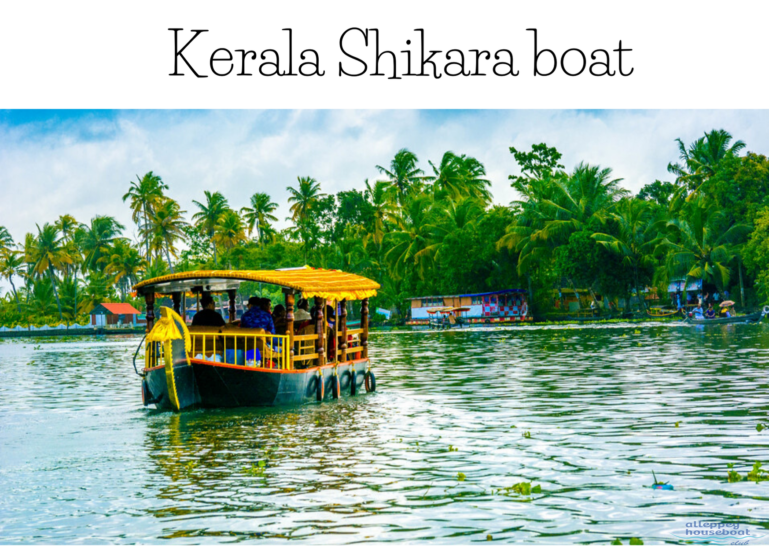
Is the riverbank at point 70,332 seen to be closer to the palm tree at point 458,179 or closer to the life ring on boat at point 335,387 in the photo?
the palm tree at point 458,179

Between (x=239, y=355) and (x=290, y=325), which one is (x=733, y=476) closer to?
(x=290, y=325)

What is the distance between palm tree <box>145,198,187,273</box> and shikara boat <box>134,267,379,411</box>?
225 feet

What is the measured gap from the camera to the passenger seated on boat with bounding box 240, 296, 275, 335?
50.8 feet

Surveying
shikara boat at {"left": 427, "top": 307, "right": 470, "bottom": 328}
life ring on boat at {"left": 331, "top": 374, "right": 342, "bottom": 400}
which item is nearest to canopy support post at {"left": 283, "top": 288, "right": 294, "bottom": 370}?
life ring on boat at {"left": 331, "top": 374, "right": 342, "bottom": 400}

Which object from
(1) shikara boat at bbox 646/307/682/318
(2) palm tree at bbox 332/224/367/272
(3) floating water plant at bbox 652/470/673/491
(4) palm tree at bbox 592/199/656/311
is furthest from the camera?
(2) palm tree at bbox 332/224/367/272

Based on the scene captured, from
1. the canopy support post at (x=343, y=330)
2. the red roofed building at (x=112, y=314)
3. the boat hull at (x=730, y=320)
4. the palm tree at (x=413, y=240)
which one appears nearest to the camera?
the canopy support post at (x=343, y=330)

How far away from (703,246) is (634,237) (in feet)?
17.6

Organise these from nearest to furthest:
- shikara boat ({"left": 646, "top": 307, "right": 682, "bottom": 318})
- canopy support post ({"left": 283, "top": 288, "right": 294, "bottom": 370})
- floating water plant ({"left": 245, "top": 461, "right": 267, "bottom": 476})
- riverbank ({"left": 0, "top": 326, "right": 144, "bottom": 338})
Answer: floating water plant ({"left": 245, "top": 461, "right": 267, "bottom": 476}) → canopy support post ({"left": 283, "top": 288, "right": 294, "bottom": 370}) → shikara boat ({"left": 646, "top": 307, "right": 682, "bottom": 318}) → riverbank ({"left": 0, "top": 326, "right": 144, "bottom": 338})

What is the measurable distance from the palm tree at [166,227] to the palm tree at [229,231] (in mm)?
3816

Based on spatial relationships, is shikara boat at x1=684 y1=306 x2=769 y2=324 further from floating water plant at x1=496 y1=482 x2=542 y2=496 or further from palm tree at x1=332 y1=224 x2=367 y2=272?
floating water plant at x1=496 y1=482 x2=542 y2=496

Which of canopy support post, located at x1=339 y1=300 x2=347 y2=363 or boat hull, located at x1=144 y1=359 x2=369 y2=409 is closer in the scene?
boat hull, located at x1=144 y1=359 x2=369 y2=409

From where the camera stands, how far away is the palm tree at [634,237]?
2191 inches

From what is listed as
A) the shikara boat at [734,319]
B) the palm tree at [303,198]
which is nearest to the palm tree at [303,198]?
the palm tree at [303,198]

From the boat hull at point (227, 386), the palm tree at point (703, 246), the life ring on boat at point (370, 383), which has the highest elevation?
the palm tree at point (703, 246)
